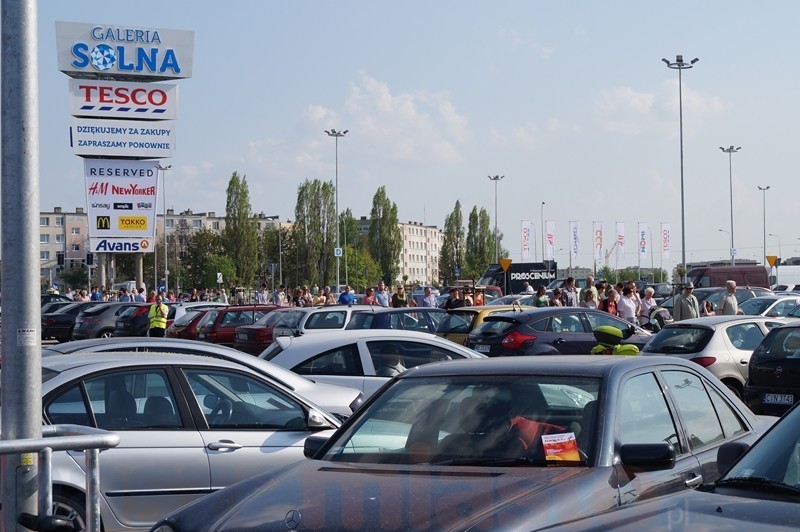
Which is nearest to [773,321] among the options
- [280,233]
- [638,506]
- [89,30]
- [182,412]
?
[182,412]

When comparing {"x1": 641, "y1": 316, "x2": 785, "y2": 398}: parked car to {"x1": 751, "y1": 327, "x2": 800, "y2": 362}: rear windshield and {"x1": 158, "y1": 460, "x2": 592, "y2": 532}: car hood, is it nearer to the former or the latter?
{"x1": 751, "y1": 327, "x2": 800, "y2": 362}: rear windshield

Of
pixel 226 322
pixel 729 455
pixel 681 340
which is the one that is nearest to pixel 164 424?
pixel 729 455

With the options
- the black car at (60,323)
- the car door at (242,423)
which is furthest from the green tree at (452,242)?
the car door at (242,423)

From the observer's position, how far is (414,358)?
38.0ft

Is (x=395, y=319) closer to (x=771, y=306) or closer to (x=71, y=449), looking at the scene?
(x=771, y=306)

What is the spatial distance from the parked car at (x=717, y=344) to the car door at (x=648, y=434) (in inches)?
346

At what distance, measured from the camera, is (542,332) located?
18266 millimetres

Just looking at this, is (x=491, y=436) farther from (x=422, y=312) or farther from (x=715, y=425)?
(x=422, y=312)

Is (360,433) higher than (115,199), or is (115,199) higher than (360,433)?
(115,199)

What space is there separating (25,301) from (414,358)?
276 inches

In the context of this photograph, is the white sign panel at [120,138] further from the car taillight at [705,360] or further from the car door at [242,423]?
the car door at [242,423]

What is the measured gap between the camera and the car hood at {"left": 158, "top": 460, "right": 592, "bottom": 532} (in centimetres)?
431

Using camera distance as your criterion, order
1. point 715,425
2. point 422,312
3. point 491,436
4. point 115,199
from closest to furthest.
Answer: point 491,436, point 715,425, point 422,312, point 115,199

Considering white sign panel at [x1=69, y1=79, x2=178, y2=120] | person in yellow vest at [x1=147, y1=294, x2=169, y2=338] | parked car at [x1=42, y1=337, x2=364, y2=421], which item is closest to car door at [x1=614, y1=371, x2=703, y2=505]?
parked car at [x1=42, y1=337, x2=364, y2=421]
